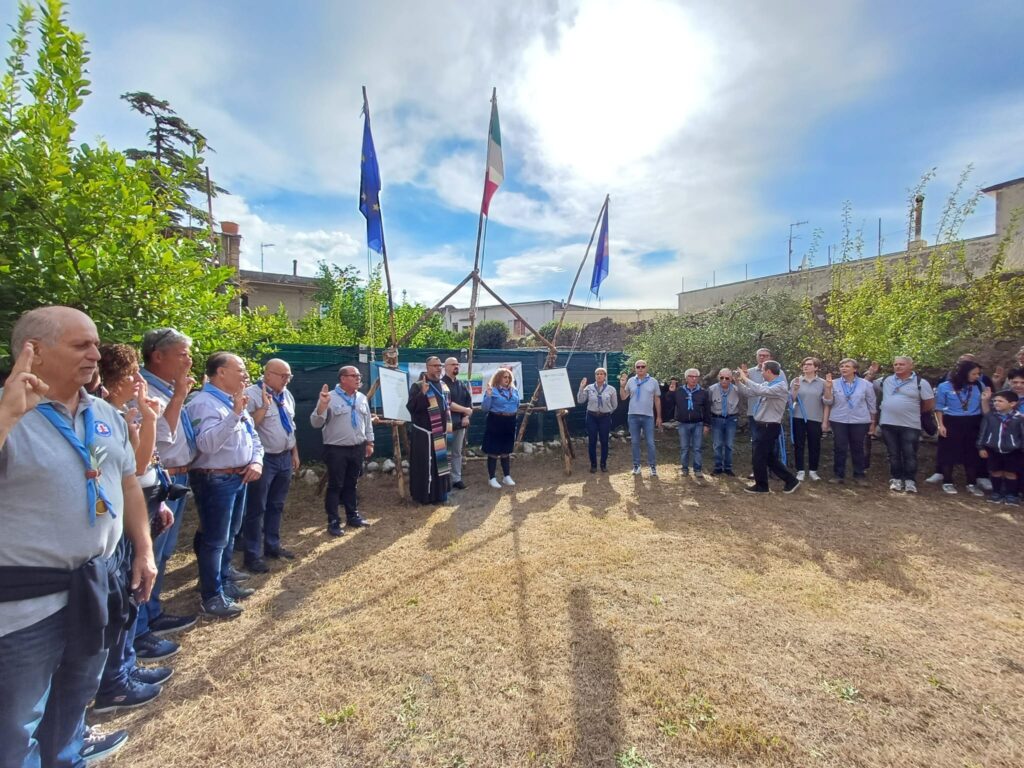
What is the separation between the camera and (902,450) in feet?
20.2

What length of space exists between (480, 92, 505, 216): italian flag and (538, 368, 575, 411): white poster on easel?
2682 mm

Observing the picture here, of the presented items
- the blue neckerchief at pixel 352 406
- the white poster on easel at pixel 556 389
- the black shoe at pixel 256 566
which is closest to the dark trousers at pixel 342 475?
the blue neckerchief at pixel 352 406

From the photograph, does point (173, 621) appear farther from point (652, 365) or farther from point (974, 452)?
point (974, 452)

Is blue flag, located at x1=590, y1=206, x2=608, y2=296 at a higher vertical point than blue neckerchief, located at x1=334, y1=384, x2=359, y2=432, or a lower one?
higher

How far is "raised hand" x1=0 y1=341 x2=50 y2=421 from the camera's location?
49.1 inches

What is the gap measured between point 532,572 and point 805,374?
499 cm

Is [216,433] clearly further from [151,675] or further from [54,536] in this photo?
[54,536]

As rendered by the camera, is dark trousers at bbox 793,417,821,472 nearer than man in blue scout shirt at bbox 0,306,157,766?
No

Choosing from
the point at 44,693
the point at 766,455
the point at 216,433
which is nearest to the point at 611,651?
the point at 44,693

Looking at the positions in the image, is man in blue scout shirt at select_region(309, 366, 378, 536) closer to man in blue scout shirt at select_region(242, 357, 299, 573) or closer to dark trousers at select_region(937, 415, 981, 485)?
man in blue scout shirt at select_region(242, 357, 299, 573)

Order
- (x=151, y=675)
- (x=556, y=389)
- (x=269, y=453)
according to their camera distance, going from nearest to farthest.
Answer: (x=151, y=675), (x=269, y=453), (x=556, y=389)

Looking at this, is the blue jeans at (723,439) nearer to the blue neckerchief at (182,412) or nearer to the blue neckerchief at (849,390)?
the blue neckerchief at (849,390)

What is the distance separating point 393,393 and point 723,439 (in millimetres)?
4829

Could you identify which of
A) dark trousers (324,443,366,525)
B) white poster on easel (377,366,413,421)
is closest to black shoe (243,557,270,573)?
dark trousers (324,443,366,525)
